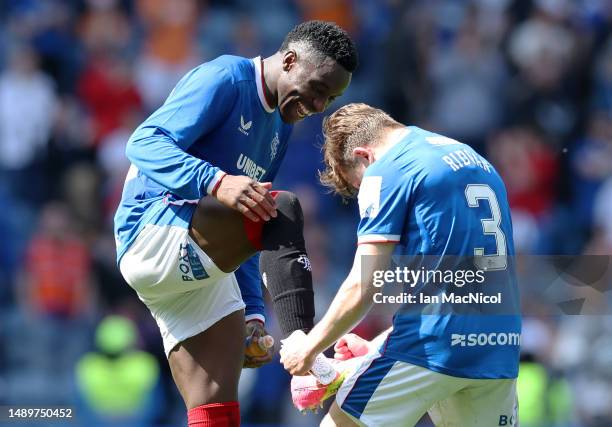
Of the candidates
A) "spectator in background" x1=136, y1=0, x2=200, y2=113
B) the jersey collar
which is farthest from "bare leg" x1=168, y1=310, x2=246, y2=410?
"spectator in background" x1=136, y1=0, x2=200, y2=113

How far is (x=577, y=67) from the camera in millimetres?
10695

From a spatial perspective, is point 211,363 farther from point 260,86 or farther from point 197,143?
point 260,86

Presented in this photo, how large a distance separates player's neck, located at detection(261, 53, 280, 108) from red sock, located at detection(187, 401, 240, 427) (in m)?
1.36

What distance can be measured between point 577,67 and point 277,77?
6495mm

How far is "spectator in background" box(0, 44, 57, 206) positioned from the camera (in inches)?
402

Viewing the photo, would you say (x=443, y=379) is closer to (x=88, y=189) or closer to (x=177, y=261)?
(x=177, y=261)

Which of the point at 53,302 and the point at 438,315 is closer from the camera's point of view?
the point at 438,315

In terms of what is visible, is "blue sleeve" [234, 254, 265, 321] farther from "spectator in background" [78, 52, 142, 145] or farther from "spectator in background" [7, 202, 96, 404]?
"spectator in background" [78, 52, 142, 145]

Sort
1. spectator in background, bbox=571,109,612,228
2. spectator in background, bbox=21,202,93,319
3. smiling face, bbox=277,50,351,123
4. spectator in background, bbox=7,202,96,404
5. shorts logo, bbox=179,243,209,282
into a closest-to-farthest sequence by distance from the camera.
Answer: shorts logo, bbox=179,243,209,282
smiling face, bbox=277,50,351,123
spectator in background, bbox=7,202,96,404
spectator in background, bbox=21,202,93,319
spectator in background, bbox=571,109,612,228

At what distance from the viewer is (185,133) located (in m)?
4.58

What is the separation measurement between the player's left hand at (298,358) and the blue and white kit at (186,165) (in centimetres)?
45

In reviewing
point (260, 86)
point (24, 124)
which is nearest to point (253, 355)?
point (260, 86)

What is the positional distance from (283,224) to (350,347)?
2.52 ft

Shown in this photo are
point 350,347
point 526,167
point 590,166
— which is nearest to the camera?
point 350,347
